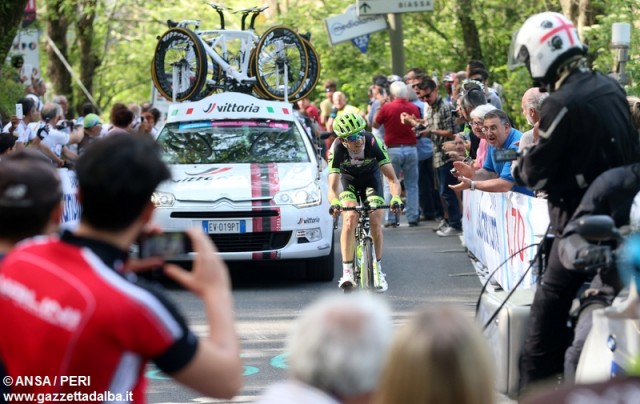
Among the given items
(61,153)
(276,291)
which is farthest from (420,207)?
(276,291)

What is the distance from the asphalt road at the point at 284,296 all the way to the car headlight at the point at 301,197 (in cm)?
87

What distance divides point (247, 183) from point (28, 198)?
875cm

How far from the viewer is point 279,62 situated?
15.8m

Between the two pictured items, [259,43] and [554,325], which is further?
Result: [259,43]

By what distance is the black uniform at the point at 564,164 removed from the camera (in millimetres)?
5773

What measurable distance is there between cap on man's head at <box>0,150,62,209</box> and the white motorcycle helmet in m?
2.92

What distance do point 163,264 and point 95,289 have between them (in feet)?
0.95

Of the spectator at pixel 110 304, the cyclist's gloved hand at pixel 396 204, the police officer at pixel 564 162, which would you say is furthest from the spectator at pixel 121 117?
the spectator at pixel 110 304

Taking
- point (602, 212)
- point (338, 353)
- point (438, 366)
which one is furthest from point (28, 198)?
point (602, 212)

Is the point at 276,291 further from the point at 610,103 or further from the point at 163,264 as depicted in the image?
the point at 163,264

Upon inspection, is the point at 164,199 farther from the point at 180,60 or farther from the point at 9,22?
the point at 9,22

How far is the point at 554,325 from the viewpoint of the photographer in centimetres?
577

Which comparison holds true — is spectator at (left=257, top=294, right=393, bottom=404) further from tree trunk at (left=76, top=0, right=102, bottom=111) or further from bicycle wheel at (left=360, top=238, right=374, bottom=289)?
tree trunk at (left=76, top=0, right=102, bottom=111)

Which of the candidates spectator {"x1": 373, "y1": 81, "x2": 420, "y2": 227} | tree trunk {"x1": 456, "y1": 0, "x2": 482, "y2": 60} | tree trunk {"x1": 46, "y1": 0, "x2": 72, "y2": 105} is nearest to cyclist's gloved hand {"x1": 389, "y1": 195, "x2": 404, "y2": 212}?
spectator {"x1": 373, "y1": 81, "x2": 420, "y2": 227}
